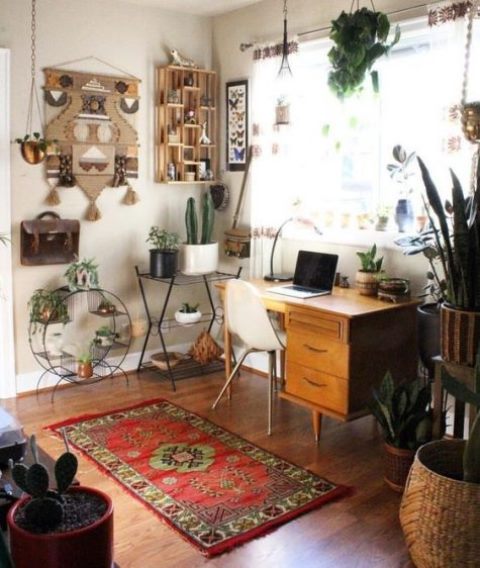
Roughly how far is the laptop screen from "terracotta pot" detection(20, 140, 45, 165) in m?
1.63

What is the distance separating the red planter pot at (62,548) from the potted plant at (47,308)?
9.69 ft

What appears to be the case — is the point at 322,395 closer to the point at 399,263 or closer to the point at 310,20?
the point at 399,263

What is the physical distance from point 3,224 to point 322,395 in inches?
84.0

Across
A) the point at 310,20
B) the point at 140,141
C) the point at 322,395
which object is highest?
the point at 310,20

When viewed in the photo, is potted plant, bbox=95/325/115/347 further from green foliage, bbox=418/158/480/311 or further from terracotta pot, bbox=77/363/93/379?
green foliage, bbox=418/158/480/311

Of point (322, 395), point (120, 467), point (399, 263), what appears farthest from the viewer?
point (399, 263)

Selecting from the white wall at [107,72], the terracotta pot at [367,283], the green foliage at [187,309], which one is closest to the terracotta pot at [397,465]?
the terracotta pot at [367,283]

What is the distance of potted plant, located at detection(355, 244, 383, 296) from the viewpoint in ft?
11.8

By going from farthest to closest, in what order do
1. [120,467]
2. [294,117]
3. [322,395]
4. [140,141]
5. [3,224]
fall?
[140,141]
[294,117]
[3,224]
[322,395]
[120,467]

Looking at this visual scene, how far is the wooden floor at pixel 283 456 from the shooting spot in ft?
7.94

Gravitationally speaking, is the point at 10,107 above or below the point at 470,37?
below

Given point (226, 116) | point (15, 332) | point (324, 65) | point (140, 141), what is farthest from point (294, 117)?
point (15, 332)

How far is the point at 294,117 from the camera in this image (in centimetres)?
423

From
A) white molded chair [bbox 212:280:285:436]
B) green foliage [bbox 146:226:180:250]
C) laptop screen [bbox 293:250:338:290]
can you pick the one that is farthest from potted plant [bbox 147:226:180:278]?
laptop screen [bbox 293:250:338:290]
